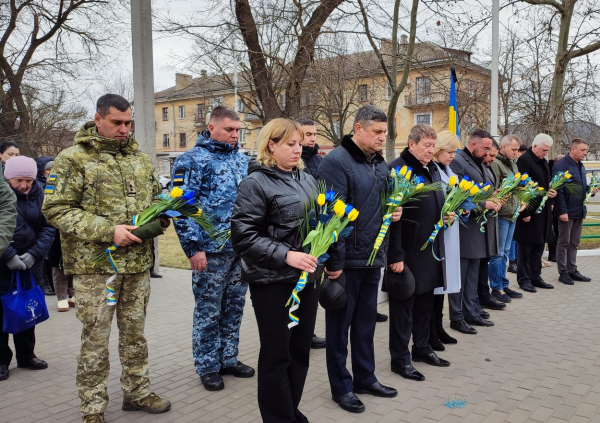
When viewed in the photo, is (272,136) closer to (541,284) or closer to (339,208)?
(339,208)

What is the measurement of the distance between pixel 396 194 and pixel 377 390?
1643 mm

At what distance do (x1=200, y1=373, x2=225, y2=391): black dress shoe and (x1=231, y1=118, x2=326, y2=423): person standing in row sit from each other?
1175 mm

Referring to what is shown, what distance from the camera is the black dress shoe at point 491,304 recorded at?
7.05 metres

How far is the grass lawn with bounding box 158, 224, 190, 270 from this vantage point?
10811mm

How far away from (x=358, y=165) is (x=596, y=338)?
153 inches

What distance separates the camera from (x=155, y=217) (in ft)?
11.7

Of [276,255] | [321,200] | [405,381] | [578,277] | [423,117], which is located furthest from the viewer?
[423,117]

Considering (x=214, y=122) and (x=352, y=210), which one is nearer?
(x=352, y=210)

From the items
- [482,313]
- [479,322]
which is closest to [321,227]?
[479,322]

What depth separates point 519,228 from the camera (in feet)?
26.6

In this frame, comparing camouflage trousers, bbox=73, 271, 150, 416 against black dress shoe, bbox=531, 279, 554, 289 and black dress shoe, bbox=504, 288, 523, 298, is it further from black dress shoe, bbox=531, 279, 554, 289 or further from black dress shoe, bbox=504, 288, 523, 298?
black dress shoe, bbox=531, 279, 554, 289

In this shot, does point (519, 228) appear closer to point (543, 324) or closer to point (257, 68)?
point (543, 324)

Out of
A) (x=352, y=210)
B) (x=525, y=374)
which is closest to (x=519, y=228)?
(x=525, y=374)

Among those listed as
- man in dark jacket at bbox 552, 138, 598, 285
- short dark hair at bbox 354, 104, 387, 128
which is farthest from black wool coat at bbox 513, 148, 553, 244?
short dark hair at bbox 354, 104, 387, 128
